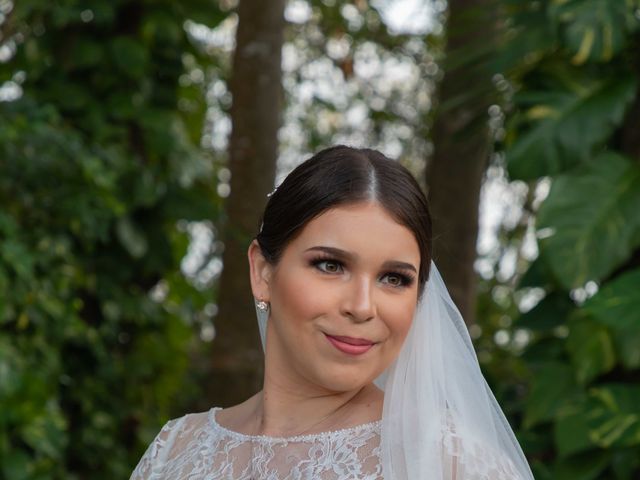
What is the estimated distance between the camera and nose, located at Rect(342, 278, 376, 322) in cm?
235

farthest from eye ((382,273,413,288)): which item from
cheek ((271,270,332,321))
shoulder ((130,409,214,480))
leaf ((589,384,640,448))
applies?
leaf ((589,384,640,448))

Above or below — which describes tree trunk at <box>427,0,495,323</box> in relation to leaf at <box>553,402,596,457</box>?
above

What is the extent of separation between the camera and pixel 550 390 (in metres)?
4.41

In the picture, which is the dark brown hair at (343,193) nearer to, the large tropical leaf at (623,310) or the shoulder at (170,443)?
the shoulder at (170,443)

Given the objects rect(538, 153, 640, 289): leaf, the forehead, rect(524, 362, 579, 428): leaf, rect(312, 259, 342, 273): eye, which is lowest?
rect(312, 259, 342, 273): eye

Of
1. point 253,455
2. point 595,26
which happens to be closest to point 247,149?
point 595,26

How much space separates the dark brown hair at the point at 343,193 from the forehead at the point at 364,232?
0.05ft

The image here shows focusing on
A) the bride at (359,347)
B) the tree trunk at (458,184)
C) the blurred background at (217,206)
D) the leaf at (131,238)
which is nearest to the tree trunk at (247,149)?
the blurred background at (217,206)

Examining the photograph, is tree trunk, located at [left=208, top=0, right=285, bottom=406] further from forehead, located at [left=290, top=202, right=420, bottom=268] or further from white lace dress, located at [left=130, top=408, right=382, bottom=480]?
forehead, located at [left=290, top=202, right=420, bottom=268]

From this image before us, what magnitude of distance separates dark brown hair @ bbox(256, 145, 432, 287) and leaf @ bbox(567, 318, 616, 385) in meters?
1.90

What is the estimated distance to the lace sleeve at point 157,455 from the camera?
2.86m

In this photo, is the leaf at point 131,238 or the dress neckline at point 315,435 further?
the leaf at point 131,238

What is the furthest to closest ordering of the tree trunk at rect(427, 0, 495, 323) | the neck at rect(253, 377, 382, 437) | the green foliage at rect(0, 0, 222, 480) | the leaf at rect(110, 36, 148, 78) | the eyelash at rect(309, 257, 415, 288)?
1. the tree trunk at rect(427, 0, 495, 323)
2. the leaf at rect(110, 36, 148, 78)
3. the green foliage at rect(0, 0, 222, 480)
4. the neck at rect(253, 377, 382, 437)
5. the eyelash at rect(309, 257, 415, 288)

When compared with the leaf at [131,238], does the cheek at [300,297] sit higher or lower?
lower
